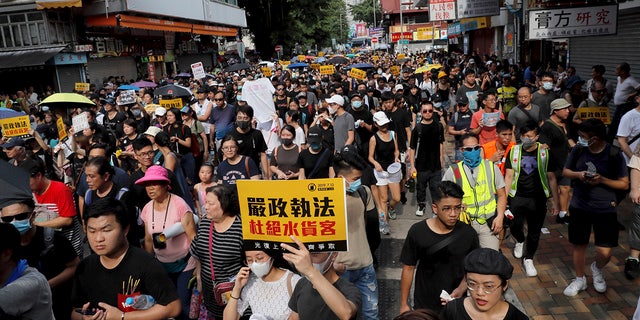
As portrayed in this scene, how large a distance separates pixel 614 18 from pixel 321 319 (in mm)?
8579

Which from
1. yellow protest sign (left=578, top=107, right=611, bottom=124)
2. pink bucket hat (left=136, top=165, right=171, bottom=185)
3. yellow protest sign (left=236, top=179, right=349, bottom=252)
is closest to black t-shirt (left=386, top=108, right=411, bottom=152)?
yellow protest sign (left=578, top=107, right=611, bottom=124)

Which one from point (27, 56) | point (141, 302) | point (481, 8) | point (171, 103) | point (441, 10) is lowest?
point (141, 302)

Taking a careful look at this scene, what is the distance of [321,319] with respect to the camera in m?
3.03

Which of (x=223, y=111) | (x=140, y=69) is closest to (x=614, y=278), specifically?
(x=223, y=111)

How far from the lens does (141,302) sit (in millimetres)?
3332

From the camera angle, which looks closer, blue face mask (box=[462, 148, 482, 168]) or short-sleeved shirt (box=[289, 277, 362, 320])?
short-sleeved shirt (box=[289, 277, 362, 320])

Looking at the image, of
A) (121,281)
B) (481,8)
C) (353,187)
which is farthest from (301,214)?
(481,8)

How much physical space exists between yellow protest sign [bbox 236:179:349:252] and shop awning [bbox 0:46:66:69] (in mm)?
21874

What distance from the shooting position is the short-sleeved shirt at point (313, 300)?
3.03 m

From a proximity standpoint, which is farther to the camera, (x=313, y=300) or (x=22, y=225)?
(x=22, y=225)

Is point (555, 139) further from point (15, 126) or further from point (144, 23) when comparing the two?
point (144, 23)

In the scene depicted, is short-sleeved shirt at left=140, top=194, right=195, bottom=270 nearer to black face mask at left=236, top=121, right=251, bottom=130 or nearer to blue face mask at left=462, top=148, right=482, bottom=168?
blue face mask at left=462, top=148, right=482, bottom=168

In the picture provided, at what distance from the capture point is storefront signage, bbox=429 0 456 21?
29891 millimetres

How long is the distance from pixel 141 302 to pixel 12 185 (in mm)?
1204
